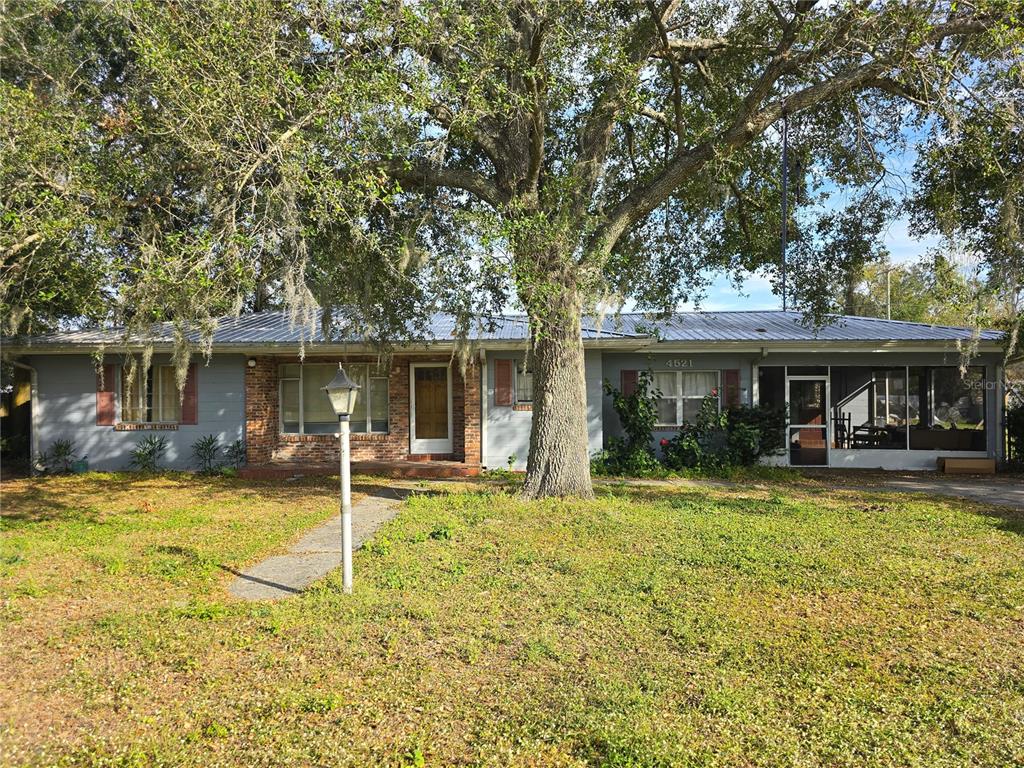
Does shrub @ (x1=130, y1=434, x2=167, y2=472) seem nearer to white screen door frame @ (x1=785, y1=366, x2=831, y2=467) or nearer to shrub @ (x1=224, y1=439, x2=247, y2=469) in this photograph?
shrub @ (x1=224, y1=439, x2=247, y2=469)

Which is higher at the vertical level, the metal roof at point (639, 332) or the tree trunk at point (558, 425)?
the metal roof at point (639, 332)

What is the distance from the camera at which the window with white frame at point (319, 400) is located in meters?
14.2

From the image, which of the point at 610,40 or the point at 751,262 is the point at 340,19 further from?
the point at 751,262

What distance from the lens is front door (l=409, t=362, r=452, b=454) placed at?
46.8 ft

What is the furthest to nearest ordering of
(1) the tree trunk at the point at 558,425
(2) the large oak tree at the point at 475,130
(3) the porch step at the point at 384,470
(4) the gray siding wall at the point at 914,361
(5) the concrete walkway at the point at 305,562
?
(4) the gray siding wall at the point at 914,361, (3) the porch step at the point at 384,470, (1) the tree trunk at the point at 558,425, (2) the large oak tree at the point at 475,130, (5) the concrete walkway at the point at 305,562

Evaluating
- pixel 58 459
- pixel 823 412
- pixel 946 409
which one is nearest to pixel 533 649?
pixel 823 412

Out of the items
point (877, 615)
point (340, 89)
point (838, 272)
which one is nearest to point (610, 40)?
point (340, 89)

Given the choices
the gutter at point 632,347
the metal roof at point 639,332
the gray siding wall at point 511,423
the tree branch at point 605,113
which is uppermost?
the tree branch at point 605,113

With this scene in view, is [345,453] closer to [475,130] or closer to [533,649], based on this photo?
[533,649]

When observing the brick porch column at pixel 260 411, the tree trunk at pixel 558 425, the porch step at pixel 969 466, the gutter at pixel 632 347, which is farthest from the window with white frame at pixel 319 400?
the porch step at pixel 969 466

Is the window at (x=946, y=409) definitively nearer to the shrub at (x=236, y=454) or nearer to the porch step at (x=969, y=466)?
the porch step at (x=969, y=466)

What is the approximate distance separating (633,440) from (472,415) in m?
3.38

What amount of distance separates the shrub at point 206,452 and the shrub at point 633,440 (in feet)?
26.1

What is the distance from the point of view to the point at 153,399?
46.2ft
